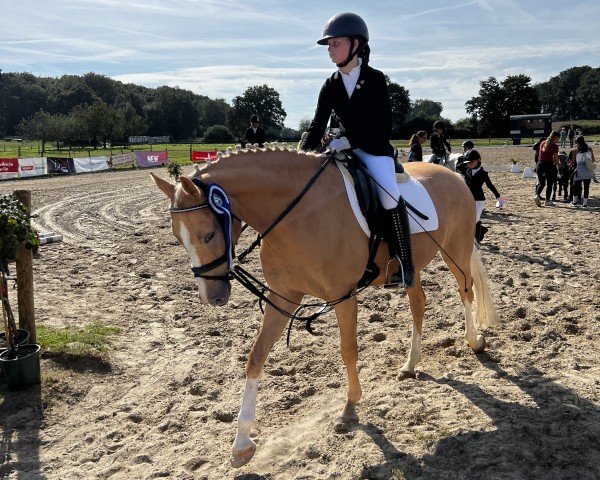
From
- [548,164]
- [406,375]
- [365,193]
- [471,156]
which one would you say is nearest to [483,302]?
[406,375]

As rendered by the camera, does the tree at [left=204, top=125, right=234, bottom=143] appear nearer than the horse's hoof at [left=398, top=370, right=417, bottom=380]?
No

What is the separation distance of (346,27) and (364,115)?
730 mm

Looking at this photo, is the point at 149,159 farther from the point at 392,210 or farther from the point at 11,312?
the point at 392,210

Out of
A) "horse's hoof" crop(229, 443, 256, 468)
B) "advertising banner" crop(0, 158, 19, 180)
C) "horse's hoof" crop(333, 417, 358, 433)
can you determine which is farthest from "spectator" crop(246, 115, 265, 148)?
"advertising banner" crop(0, 158, 19, 180)

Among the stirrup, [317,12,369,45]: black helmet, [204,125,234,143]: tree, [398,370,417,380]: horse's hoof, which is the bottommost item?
[398,370,417,380]: horse's hoof

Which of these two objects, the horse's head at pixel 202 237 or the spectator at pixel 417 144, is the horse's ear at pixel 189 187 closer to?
the horse's head at pixel 202 237

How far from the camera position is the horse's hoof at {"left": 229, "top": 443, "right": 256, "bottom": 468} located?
12.6 feet

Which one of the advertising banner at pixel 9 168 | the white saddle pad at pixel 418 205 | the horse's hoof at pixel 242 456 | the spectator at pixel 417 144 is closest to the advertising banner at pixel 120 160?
the advertising banner at pixel 9 168

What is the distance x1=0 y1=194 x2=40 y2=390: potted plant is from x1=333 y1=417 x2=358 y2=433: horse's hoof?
3.06m

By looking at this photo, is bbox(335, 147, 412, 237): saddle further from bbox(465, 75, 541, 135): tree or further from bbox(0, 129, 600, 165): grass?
bbox(465, 75, 541, 135): tree

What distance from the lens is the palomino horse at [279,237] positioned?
11.5 feet

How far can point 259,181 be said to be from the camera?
3.83 meters

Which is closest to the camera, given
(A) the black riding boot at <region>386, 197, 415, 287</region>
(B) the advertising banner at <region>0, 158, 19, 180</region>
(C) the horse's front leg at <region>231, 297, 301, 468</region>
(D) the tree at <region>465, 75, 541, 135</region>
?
(C) the horse's front leg at <region>231, 297, 301, 468</region>

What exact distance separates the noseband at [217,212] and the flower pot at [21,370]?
2.61 metres
